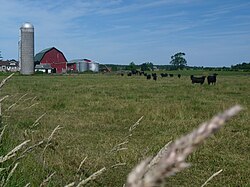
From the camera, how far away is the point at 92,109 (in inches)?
576

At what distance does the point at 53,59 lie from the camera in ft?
349

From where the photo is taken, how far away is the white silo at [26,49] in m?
72.8

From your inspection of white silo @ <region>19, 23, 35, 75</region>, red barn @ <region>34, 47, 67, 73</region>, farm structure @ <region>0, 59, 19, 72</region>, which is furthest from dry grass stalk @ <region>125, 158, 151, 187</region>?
farm structure @ <region>0, 59, 19, 72</region>

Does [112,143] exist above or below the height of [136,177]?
below

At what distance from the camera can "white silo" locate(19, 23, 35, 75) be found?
72750mm

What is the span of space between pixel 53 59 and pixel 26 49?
3291 cm

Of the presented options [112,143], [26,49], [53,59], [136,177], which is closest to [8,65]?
[53,59]

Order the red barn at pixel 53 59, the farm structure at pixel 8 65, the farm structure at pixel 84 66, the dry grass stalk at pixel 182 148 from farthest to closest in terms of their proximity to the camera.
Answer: the farm structure at pixel 8 65, the farm structure at pixel 84 66, the red barn at pixel 53 59, the dry grass stalk at pixel 182 148

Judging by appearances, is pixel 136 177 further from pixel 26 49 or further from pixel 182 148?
pixel 26 49

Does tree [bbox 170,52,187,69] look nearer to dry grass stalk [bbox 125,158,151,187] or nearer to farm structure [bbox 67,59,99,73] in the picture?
farm structure [bbox 67,59,99,73]

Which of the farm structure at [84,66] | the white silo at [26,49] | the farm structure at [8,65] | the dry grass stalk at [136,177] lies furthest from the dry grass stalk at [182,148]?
the farm structure at [8,65]

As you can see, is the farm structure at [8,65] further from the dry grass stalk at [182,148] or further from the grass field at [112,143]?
the dry grass stalk at [182,148]

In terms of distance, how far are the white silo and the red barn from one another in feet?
92.4

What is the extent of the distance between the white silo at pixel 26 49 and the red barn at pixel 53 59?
2818 centimetres
